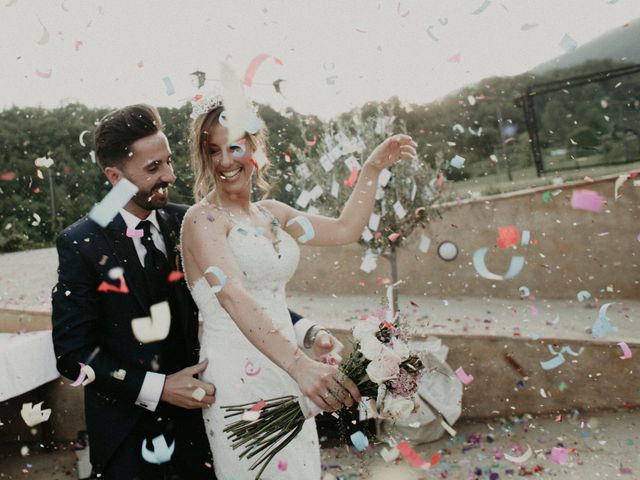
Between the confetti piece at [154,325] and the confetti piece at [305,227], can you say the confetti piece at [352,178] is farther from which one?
the confetti piece at [154,325]

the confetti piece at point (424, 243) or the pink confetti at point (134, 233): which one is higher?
the pink confetti at point (134, 233)

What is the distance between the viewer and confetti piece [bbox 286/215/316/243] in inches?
97.8

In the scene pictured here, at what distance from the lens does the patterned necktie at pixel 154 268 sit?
7.29 feet

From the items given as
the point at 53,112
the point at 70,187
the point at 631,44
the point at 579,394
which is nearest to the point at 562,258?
the point at 579,394

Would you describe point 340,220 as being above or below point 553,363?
above

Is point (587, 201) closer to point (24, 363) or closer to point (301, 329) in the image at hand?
point (301, 329)

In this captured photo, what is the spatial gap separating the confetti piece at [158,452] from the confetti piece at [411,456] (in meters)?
2.46

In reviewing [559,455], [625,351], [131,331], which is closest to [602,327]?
[625,351]

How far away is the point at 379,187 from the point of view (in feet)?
17.8

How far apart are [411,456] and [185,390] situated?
9.22 ft

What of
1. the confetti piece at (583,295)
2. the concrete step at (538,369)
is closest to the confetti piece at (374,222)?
the concrete step at (538,369)

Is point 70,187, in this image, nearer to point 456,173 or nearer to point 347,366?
point 456,173

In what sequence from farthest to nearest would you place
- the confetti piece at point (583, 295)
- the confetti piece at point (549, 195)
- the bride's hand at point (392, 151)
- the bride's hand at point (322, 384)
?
the confetti piece at point (549, 195) → the confetti piece at point (583, 295) → the bride's hand at point (392, 151) → the bride's hand at point (322, 384)

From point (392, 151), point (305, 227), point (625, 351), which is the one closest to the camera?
point (392, 151)
